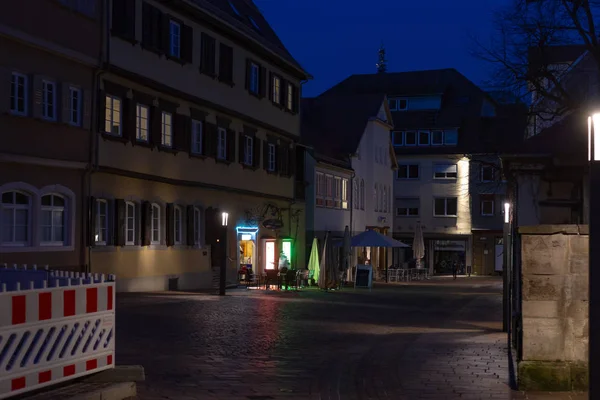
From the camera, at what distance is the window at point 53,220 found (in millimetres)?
27734

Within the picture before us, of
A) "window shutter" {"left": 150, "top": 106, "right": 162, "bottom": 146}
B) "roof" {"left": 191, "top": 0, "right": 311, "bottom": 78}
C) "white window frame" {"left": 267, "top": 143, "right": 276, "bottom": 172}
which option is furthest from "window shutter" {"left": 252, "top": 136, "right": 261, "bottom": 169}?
"window shutter" {"left": 150, "top": 106, "right": 162, "bottom": 146}

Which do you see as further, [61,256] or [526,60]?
[526,60]

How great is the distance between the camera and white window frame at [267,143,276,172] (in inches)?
1768

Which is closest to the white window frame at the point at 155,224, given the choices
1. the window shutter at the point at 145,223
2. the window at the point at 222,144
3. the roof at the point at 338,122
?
the window shutter at the point at 145,223

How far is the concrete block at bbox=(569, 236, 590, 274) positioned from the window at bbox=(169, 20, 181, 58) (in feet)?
80.5

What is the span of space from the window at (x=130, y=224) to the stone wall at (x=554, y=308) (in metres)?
21.6

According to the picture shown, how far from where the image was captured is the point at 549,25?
30.9m

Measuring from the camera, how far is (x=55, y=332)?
29.8ft

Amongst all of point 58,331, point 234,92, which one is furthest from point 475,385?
point 234,92

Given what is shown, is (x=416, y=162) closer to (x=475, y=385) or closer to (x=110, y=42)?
(x=110, y=42)

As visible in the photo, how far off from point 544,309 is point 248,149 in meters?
31.5

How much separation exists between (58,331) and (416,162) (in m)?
72.3

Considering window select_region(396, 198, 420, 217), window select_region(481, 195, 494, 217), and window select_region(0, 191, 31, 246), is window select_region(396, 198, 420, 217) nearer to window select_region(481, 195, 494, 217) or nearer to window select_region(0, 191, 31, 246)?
window select_region(481, 195, 494, 217)

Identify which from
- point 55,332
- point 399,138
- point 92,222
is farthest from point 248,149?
point 399,138
